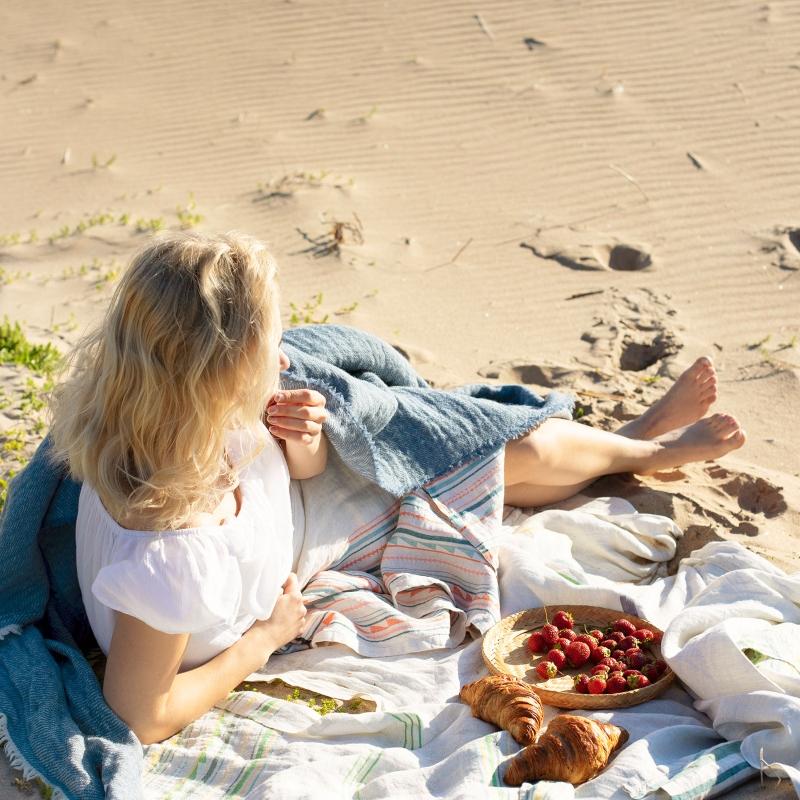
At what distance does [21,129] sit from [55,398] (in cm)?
705

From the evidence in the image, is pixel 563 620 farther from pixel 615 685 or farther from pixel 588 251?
pixel 588 251

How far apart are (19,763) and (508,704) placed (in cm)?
127

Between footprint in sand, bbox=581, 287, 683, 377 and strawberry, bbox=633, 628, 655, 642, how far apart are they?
1998 mm

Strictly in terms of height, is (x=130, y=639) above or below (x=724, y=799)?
above

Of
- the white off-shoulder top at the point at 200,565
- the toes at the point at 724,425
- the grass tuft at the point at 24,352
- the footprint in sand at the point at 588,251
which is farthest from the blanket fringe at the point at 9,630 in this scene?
the footprint in sand at the point at 588,251

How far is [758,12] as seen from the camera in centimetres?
938

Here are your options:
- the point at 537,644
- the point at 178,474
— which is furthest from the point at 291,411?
the point at 537,644

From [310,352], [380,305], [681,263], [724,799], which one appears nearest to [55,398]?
[310,352]

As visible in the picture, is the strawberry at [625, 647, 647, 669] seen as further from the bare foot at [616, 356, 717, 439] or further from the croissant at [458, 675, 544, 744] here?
the bare foot at [616, 356, 717, 439]

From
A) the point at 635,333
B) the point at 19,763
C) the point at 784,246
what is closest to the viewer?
the point at 19,763

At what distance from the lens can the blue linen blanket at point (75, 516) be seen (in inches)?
104

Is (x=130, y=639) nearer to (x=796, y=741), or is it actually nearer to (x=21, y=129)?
(x=796, y=741)

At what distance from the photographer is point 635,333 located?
5.33 metres

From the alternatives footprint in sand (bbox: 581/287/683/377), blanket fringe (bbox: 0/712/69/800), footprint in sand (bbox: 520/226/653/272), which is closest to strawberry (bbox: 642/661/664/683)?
blanket fringe (bbox: 0/712/69/800)
